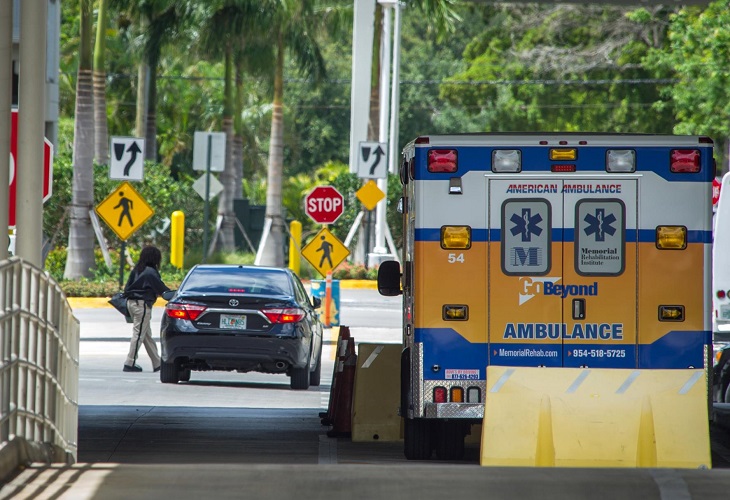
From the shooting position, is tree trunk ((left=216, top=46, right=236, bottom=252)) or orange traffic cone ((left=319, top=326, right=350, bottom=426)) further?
tree trunk ((left=216, top=46, right=236, bottom=252))

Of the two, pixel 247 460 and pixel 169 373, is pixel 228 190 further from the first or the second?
pixel 247 460

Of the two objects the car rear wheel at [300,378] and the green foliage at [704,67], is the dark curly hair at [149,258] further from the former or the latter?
the green foliage at [704,67]

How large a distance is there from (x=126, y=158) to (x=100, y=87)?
38.1ft

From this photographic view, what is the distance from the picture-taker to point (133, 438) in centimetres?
1320

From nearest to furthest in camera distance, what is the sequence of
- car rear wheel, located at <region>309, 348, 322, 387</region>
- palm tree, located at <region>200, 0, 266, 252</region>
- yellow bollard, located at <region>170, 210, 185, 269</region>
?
car rear wheel, located at <region>309, 348, 322, 387</region>, yellow bollard, located at <region>170, 210, 185, 269</region>, palm tree, located at <region>200, 0, 266, 252</region>

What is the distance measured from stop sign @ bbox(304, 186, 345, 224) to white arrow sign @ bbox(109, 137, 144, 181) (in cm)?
353

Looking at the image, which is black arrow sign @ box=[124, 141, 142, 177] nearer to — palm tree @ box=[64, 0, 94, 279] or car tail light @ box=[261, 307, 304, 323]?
car tail light @ box=[261, 307, 304, 323]

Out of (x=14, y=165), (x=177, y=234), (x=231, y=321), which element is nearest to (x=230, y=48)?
(x=177, y=234)

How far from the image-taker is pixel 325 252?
26172mm

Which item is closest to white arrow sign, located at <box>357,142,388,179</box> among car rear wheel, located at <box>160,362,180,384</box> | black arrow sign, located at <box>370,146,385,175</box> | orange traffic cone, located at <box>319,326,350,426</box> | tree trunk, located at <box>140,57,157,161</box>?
black arrow sign, located at <box>370,146,385,175</box>

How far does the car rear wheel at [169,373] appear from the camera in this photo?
59.6ft

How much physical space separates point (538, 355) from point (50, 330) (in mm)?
3648

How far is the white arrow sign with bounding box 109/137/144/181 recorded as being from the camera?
2522 cm

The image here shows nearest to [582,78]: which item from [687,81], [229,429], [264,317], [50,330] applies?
[687,81]
